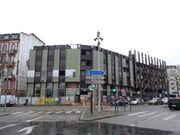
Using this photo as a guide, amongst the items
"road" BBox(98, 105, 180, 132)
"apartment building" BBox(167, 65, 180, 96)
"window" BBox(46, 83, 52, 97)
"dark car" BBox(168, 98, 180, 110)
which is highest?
"apartment building" BBox(167, 65, 180, 96)

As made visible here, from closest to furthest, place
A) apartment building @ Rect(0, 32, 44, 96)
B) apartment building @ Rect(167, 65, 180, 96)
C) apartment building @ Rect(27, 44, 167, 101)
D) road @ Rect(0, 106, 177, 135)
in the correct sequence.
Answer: road @ Rect(0, 106, 177, 135)
apartment building @ Rect(27, 44, 167, 101)
apartment building @ Rect(0, 32, 44, 96)
apartment building @ Rect(167, 65, 180, 96)

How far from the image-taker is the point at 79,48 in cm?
6969

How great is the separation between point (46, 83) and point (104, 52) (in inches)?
751

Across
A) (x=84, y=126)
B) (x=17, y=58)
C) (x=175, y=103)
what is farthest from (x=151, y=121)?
(x=17, y=58)

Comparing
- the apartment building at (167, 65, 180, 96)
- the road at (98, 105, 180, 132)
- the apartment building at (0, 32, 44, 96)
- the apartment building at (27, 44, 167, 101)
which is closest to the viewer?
the road at (98, 105, 180, 132)

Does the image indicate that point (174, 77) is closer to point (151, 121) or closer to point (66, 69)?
point (66, 69)

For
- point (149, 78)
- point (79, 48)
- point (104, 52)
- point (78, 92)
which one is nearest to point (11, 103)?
point (78, 92)

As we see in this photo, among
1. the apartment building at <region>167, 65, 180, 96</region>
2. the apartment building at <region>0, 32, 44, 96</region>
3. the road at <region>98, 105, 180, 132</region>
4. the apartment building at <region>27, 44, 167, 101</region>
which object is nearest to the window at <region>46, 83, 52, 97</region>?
the apartment building at <region>27, 44, 167, 101</region>

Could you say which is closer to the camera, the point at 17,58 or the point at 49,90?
the point at 49,90

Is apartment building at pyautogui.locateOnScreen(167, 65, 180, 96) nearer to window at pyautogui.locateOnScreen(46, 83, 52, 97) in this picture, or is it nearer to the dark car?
window at pyautogui.locateOnScreen(46, 83, 52, 97)

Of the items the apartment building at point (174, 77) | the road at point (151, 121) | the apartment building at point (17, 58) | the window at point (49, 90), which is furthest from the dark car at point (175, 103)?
the apartment building at point (174, 77)

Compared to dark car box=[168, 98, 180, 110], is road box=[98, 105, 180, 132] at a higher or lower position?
lower

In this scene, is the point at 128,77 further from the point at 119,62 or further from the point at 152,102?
the point at 152,102

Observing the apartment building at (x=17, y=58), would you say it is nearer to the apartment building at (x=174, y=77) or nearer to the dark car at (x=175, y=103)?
the apartment building at (x=174, y=77)
